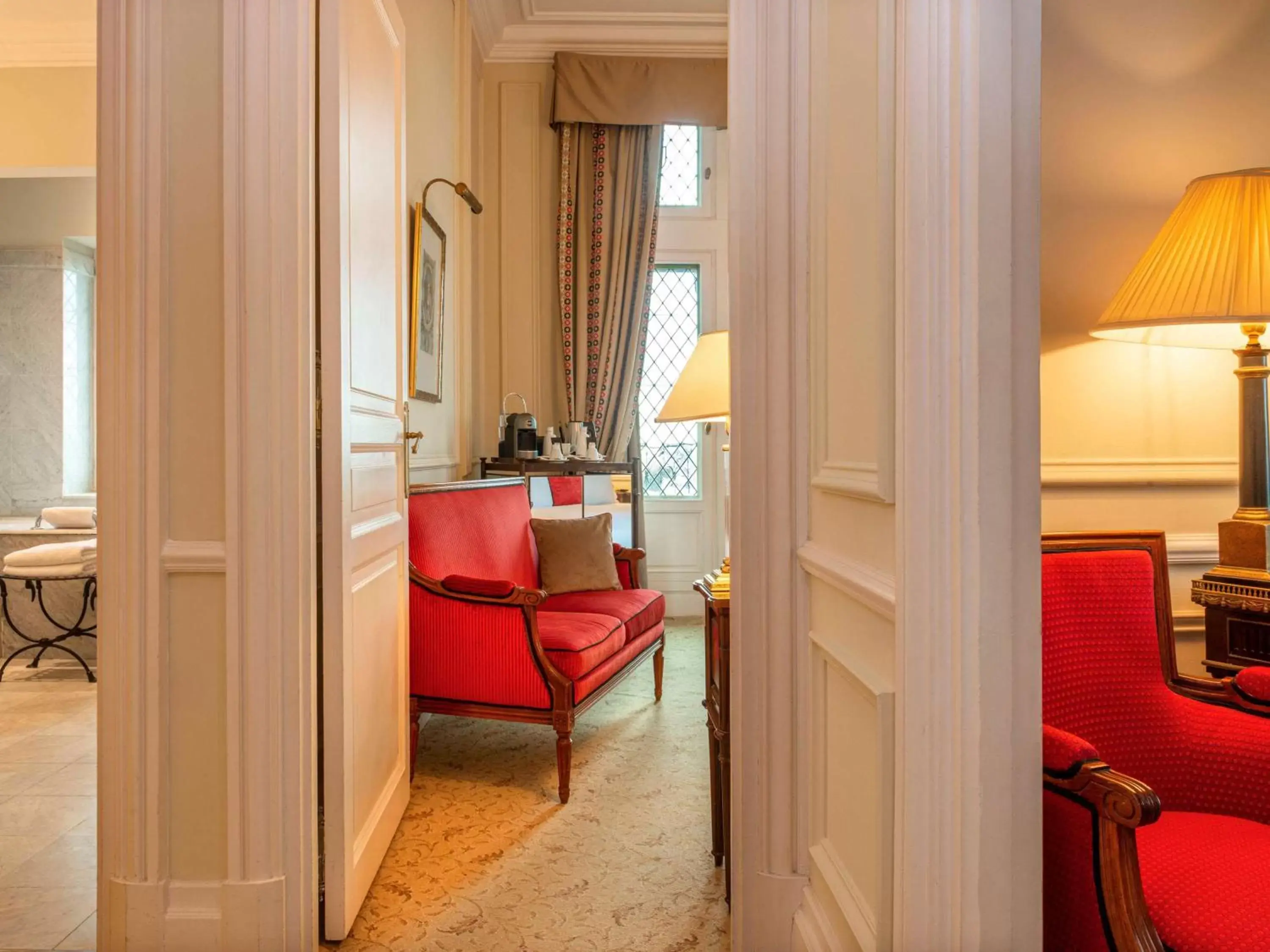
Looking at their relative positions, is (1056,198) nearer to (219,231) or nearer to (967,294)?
(967,294)

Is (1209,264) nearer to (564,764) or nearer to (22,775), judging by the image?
(564,764)

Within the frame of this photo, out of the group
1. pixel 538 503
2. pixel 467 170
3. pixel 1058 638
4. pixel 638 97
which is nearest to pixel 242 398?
pixel 1058 638

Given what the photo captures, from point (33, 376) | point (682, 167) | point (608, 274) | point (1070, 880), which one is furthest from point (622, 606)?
point (33, 376)

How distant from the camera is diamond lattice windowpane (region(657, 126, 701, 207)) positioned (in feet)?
17.8

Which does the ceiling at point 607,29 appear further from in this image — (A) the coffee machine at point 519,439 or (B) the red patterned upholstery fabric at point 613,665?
(B) the red patterned upholstery fabric at point 613,665

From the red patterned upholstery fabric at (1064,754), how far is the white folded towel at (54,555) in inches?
176

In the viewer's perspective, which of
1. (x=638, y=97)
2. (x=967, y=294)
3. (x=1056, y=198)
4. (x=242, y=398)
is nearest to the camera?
(x=967, y=294)

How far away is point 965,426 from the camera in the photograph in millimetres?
866

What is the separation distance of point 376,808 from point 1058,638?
5.71 feet

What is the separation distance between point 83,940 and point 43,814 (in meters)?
0.92

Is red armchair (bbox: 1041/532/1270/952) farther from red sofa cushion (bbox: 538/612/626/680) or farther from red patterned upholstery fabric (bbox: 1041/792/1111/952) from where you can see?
red sofa cushion (bbox: 538/612/626/680)

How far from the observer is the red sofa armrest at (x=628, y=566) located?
395 cm

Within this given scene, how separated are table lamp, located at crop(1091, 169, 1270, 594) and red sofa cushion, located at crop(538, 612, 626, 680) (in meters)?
1.79

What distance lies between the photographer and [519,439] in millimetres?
4582
